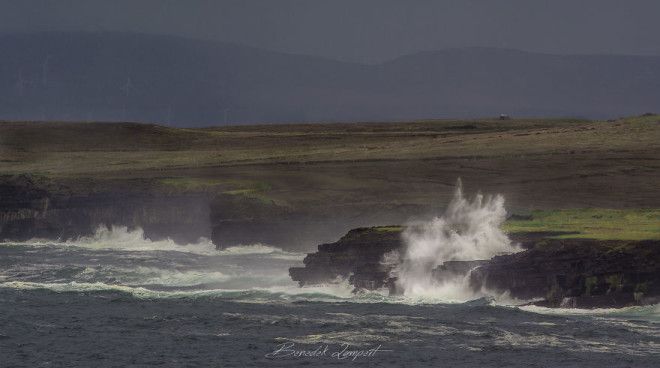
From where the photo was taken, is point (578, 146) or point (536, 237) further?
point (578, 146)

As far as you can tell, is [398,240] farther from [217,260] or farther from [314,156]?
[314,156]

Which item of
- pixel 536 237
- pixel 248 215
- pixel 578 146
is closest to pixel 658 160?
pixel 578 146

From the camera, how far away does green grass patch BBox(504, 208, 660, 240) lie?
65.4m

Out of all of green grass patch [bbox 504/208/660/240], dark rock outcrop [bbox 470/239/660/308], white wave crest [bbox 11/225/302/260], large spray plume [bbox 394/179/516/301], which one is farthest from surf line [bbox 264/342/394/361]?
white wave crest [bbox 11/225/302/260]

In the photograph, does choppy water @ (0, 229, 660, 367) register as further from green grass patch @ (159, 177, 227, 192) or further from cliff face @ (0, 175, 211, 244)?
green grass patch @ (159, 177, 227, 192)

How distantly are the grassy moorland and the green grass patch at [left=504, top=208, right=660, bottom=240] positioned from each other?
0.34ft

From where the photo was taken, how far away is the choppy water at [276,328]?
1916 inches

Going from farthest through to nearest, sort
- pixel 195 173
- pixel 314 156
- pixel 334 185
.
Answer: pixel 314 156 < pixel 195 173 < pixel 334 185

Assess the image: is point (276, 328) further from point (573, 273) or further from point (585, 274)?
point (585, 274)

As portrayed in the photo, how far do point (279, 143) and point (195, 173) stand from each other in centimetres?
3445

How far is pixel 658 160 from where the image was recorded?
117688 mm

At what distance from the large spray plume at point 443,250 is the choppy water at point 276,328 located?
1424mm

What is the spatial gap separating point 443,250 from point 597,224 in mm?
9707

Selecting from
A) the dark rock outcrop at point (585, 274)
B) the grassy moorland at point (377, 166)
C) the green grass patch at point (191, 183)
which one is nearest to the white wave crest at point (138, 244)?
the grassy moorland at point (377, 166)
